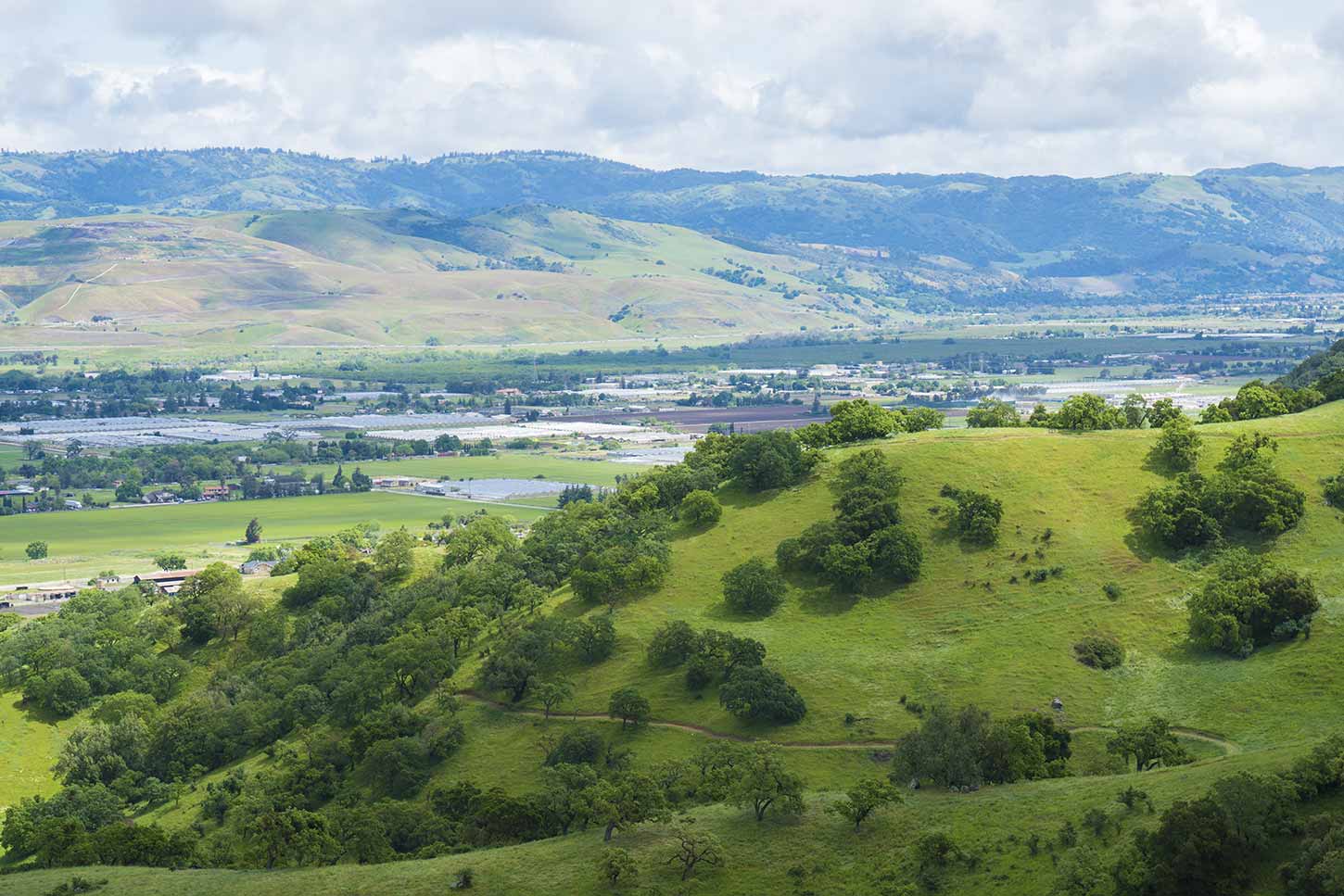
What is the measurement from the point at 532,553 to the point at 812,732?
51991mm

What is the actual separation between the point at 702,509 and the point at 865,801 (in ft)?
211

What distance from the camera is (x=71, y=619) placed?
154125 mm

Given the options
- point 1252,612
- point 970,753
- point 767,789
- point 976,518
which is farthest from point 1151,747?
point 976,518

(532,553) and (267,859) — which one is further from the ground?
(532,553)

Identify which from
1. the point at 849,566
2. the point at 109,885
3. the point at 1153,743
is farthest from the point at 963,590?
the point at 109,885

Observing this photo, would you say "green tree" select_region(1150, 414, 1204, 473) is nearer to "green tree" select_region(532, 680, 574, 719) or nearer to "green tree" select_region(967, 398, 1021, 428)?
"green tree" select_region(967, 398, 1021, 428)

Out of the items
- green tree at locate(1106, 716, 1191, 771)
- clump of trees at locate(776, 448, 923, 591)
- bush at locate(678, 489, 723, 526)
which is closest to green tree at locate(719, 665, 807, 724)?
clump of trees at locate(776, 448, 923, 591)

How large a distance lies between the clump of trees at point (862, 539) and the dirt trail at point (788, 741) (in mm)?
23458

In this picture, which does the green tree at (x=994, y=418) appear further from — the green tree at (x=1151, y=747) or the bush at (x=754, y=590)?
the green tree at (x=1151, y=747)

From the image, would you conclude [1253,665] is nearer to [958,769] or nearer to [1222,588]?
[1222,588]

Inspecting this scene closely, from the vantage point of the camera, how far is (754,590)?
409 ft

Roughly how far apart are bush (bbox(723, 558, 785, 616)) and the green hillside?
156 cm

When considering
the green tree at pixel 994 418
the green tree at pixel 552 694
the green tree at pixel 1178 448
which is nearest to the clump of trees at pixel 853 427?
the green tree at pixel 994 418

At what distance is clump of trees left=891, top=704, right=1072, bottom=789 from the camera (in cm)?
8681
